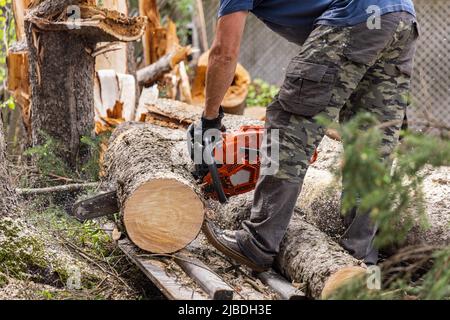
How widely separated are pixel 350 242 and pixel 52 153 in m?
3.00

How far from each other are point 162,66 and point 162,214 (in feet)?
15.3

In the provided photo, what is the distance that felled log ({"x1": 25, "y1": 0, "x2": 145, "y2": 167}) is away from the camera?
6.23 metres

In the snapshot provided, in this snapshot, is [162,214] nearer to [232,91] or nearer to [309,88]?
[309,88]

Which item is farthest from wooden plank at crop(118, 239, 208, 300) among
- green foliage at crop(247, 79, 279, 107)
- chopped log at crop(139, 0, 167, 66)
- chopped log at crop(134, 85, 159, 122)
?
green foliage at crop(247, 79, 279, 107)

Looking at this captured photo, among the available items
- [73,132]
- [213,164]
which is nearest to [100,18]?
[73,132]

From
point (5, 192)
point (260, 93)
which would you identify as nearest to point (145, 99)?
point (5, 192)

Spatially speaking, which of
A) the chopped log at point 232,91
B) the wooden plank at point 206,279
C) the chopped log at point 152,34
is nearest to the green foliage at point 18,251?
the wooden plank at point 206,279

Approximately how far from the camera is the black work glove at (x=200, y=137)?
4.60 meters

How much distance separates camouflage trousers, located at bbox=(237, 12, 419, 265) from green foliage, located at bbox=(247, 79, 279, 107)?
7091 millimetres

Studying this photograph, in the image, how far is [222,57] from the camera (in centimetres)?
438

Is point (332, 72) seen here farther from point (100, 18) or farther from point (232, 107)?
point (232, 107)

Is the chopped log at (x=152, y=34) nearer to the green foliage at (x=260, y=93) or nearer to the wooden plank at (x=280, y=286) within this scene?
the green foliage at (x=260, y=93)
